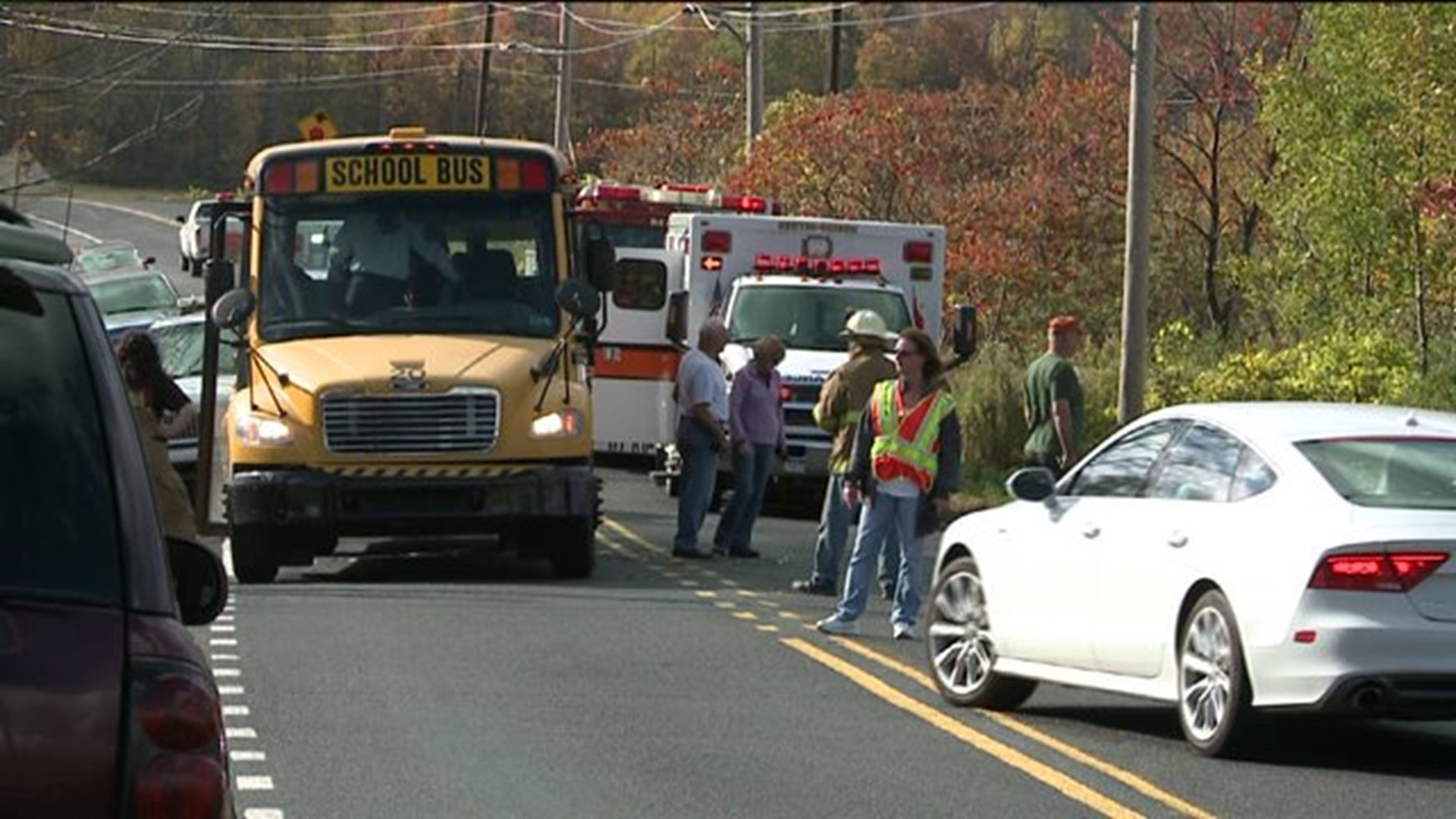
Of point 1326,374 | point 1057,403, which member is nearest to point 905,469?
point 1057,403

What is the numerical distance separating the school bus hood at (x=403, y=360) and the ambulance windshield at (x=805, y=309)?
8193mm

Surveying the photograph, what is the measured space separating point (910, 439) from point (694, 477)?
19.4 feet

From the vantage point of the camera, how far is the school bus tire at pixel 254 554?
68.3 feet

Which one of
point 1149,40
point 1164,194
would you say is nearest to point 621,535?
point 1149,40

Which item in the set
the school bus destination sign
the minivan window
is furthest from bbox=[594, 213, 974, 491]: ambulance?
the minivan window

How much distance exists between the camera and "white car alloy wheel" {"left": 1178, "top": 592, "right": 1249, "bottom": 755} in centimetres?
1213

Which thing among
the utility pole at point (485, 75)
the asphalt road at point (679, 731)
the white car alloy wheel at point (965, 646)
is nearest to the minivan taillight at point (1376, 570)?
the asphalt road at point (679, 731)

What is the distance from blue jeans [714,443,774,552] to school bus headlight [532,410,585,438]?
8.52ft

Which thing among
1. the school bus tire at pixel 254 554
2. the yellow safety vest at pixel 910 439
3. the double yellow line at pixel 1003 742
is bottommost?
the school bus tire at pixel 254 554

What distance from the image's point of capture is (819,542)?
814 inches

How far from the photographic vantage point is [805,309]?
96.9ft

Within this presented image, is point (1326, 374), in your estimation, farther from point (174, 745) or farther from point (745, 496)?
point (174, 745)

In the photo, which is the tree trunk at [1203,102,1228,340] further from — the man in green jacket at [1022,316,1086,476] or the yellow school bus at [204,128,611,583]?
the yellow school bus at [204,128,611,583]

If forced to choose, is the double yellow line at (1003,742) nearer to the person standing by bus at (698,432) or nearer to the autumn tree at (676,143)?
the person standing by bus at (698,432)
